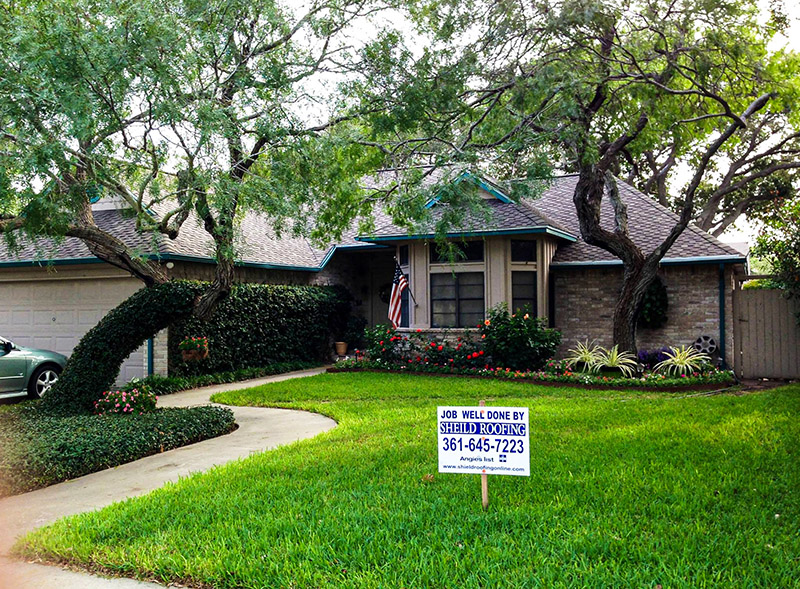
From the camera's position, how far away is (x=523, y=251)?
16203mm

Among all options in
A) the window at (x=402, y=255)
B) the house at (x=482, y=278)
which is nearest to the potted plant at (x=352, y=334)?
the house at (x=482, y=278)

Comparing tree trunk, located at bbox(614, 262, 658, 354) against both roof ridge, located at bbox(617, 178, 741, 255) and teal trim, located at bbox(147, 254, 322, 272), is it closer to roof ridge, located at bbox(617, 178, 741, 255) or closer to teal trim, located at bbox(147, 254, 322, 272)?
roof ridge, located at bbox(617, 178, 741, 255)

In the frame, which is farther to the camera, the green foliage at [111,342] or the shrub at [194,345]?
the shrub at [194,345]

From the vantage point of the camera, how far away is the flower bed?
42.5ft

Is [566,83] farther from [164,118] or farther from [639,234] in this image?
[639,234]

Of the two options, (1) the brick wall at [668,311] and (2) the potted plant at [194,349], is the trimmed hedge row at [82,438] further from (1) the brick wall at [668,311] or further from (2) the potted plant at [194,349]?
(1) the brick wall at [668,311]

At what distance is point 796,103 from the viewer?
14.6 metres

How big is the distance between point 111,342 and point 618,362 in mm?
9714

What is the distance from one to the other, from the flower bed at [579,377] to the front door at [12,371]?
731 centimetres

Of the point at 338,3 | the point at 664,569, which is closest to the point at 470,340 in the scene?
the point at 338,3

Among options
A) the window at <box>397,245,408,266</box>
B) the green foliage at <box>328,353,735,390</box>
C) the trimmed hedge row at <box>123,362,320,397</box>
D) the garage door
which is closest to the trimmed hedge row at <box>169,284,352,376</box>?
the trimmed hedge row at <box>123,362,320,397</box>

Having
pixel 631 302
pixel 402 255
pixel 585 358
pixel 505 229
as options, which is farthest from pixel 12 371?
pixel 631 302

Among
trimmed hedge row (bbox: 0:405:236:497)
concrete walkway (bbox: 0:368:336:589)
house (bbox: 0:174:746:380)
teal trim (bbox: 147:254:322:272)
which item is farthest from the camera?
house (bbox: 0:174:746:380)

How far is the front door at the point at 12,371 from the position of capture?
482 inches
